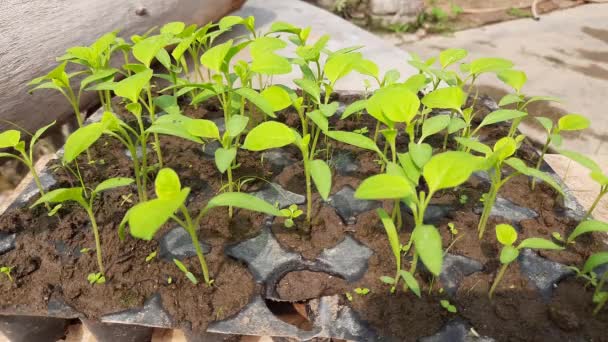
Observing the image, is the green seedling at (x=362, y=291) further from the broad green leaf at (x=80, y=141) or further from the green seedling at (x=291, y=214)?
the broad green leaf at (x=80, y=141)

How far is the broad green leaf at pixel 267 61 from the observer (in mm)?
961

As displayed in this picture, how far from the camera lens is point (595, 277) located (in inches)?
31.5

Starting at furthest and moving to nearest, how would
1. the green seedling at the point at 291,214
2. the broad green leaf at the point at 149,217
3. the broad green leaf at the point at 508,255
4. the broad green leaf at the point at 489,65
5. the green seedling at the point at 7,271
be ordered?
the broad green leaf at the point at 489,65 < the green seedling at the point at 291,214 < the green seedling at the point at 7,271 < the broad green leaf at the point at 508,255 < the broad green leaf at the point at 149,217

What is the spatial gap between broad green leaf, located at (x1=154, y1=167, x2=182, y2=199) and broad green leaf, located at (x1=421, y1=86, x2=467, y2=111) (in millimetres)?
534

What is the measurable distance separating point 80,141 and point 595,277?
0.94m

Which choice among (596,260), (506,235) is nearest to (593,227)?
(596,260)

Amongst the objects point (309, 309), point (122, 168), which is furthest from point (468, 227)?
point (122, 168)

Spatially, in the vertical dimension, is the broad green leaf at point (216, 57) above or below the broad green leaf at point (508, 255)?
above

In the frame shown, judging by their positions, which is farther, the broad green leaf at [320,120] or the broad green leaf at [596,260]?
the broad green leaf at [320,120]

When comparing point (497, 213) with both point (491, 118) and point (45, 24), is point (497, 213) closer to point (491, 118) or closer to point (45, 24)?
point (491, 118)

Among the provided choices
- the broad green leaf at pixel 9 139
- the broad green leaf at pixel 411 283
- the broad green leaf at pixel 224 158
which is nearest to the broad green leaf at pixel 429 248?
the broad green leaf at pixel 411 283

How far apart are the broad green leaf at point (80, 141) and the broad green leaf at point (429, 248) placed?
1.87ft

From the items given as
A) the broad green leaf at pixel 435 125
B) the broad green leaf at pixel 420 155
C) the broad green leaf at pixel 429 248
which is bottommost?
the broad green leaf at pixel 429 248

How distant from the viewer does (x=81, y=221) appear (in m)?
0.96
